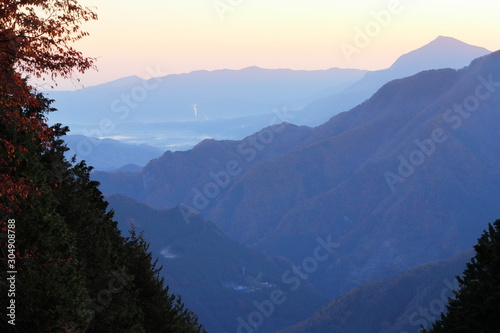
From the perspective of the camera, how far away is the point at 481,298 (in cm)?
2183

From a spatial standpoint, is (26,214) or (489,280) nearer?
(26,214)

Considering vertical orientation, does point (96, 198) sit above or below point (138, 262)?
above

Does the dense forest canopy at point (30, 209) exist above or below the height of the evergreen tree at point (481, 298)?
above

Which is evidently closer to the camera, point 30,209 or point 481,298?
point 30,209

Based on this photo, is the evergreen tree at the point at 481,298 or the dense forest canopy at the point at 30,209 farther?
the evergreen tree at the point at 481,298

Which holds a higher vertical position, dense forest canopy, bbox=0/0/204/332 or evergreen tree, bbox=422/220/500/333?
dense forest canopy, bbox=0/0/204/332

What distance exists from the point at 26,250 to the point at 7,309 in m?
1.53

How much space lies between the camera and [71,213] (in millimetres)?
23875

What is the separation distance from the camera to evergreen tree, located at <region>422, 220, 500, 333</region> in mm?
20547

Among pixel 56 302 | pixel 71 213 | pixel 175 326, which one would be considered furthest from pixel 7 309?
pixel 175 326

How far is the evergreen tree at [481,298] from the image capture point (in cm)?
2055

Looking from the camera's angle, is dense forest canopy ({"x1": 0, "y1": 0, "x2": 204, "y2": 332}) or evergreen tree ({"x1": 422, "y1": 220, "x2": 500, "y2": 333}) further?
evergreen tree ({"x1": 422, "y1": 220, "x2": 500, "y2": 333})

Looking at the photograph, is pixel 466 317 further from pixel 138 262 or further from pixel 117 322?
pixel 138 262

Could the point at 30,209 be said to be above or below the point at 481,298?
above
